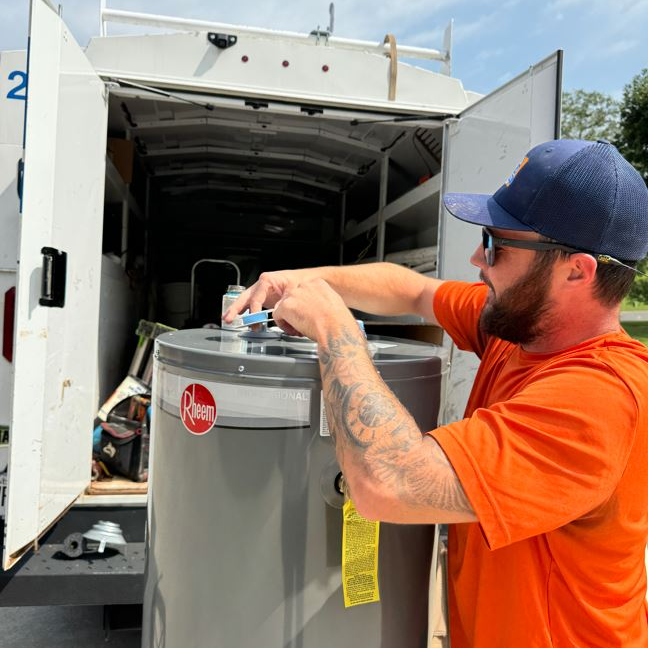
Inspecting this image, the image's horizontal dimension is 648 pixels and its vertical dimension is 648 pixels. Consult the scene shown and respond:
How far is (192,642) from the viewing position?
138cm

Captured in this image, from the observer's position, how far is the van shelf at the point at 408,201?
3736 millimetres

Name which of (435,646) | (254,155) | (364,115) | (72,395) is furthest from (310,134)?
(435,646)

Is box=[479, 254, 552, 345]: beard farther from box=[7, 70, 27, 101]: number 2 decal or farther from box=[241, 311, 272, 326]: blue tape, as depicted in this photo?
box=[7, 70, 27, 101]: number 2 decal

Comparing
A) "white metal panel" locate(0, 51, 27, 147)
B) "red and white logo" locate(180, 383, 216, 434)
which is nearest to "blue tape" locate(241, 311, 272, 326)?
"red and white logo" locate(180, 383, 216, 434)

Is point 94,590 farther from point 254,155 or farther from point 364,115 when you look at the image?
point 254,155

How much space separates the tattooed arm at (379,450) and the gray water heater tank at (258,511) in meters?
0.10

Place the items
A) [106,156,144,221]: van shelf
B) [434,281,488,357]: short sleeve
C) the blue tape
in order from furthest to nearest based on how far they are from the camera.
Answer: [106,156,144,221]: van shelf
[434,281,488,357]: short sleeve
the blue tape

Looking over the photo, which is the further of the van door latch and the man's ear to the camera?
the van door latch

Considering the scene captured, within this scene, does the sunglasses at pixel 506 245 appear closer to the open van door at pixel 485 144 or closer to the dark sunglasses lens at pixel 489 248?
the dark sunglasses lens at pixel 489 248

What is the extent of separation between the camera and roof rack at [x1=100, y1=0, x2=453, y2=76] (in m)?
3.20

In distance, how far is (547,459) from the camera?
1.09 meters

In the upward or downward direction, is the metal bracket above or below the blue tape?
above

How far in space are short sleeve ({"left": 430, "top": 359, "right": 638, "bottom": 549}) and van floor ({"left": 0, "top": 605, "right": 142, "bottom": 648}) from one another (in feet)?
8.72

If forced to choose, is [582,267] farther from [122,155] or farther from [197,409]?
[122,155]
